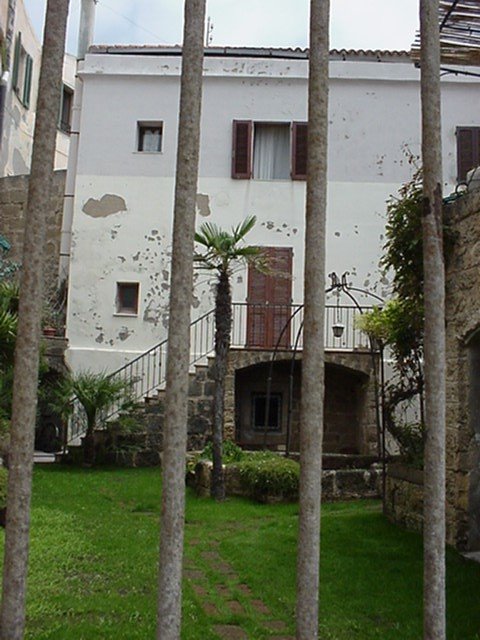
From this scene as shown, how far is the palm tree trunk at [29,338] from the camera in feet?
12.5

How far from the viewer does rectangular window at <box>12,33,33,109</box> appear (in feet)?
64.6

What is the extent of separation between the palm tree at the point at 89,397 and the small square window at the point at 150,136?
5.67m

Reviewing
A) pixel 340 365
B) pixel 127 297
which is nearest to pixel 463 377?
pixel 340 365

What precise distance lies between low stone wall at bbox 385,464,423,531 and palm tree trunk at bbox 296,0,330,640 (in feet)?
16.2

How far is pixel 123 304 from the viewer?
16891 millimetres

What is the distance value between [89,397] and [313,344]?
424 inches

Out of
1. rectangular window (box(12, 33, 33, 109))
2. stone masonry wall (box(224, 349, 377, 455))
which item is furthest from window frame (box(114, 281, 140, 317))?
rectangular window (box(12, 33, 33, 109))

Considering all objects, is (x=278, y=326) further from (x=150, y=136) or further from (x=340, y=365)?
(x=150, y=136)

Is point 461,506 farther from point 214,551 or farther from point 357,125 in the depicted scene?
point 357,125

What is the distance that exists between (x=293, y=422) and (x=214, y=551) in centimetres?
852

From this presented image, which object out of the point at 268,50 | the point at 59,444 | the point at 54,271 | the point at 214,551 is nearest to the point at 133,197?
the point at 54,271

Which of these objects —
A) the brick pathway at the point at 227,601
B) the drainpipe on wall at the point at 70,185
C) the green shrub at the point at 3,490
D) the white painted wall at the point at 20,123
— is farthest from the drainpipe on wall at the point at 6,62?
the brick pathway at the point at 227,601

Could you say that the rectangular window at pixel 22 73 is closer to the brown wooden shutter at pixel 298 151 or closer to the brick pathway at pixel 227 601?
the brown wooden shutter at pixel 298 151

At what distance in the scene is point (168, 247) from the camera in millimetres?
16859
